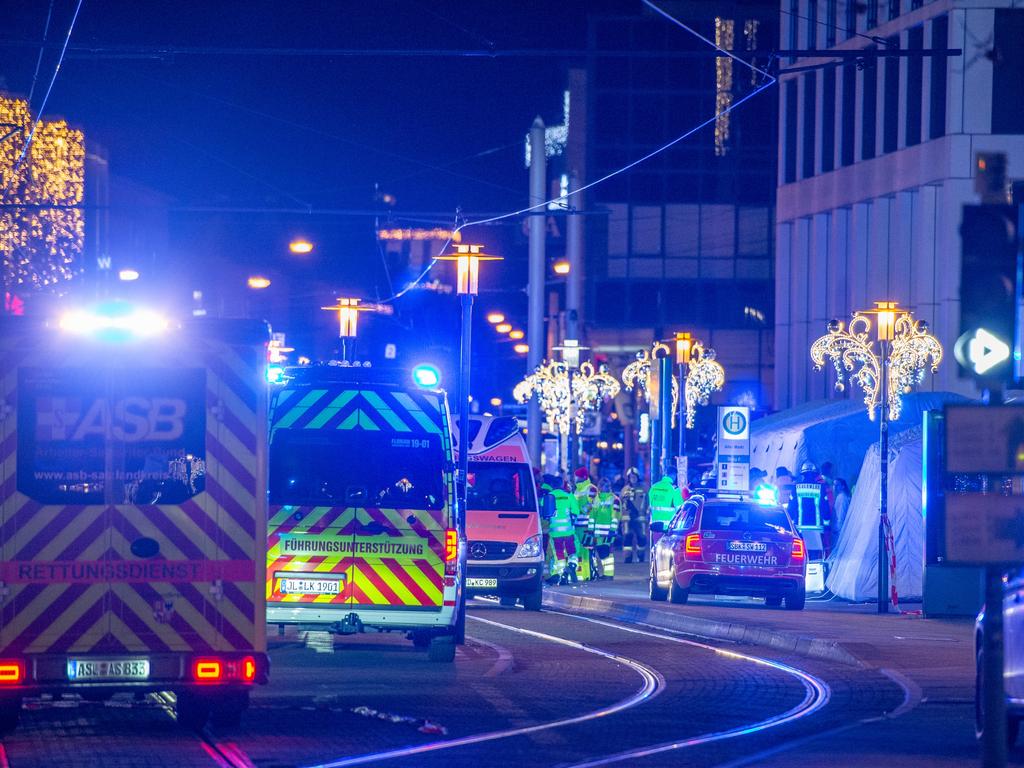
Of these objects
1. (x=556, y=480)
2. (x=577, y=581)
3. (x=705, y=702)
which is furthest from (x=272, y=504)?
(x=577, y=581)

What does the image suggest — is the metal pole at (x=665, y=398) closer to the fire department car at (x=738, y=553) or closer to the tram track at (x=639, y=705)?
the fire department car at (x=738, y=553)

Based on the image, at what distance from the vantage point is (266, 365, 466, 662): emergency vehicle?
1717 centimetres

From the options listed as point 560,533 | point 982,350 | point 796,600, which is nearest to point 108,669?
point 982,350

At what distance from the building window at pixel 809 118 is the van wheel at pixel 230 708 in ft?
150

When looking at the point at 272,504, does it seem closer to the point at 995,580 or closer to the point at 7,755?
the point at 7,755

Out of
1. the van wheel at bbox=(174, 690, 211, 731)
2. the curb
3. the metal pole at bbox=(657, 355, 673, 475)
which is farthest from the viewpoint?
the metal pole at bbox=(657, 355, 673, 475)

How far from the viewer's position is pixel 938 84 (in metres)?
46.2

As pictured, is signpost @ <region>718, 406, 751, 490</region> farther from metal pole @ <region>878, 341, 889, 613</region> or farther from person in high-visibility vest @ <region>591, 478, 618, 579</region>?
metal pole @ <region>878, 341, 889, 613</region>

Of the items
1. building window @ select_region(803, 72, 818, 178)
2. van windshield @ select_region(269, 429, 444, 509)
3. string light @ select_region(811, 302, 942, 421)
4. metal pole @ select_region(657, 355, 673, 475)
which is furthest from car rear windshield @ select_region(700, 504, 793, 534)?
building window @ select_region(803, 72, 818, 178)

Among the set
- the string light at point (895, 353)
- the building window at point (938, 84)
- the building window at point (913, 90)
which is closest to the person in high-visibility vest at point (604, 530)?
the string light at point (895, 353)

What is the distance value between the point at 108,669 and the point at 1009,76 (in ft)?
121

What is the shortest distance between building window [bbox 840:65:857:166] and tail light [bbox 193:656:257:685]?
142 feet

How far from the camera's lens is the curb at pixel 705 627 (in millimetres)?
20547

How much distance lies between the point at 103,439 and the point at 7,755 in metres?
2.01
